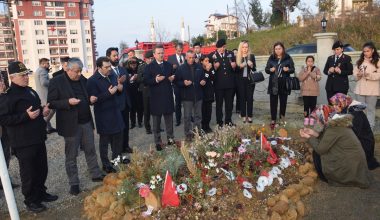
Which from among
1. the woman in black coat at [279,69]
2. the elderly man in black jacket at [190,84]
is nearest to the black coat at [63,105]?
the elderly man in black jacket at [190,84]

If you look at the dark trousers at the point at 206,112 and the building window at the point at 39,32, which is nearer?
the dark trousers at the point at 206,112

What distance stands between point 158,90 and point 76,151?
2.12m

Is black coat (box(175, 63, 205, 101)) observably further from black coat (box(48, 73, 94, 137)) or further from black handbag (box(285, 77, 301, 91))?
black coat (box(48, 73, 94, 137))

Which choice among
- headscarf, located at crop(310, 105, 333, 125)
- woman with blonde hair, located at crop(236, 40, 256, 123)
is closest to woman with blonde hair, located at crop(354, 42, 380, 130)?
woman with blonde hair, located at crop(236, 40, 256, 123)

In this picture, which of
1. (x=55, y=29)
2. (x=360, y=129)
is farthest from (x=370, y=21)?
(x=55, y=29)

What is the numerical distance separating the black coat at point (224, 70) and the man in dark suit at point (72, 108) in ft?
10.9

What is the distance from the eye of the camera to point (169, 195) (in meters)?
3.75

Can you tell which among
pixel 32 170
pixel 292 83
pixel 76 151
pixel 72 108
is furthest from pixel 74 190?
pixel 292 83

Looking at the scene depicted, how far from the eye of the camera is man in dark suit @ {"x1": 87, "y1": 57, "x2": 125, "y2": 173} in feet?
16.6

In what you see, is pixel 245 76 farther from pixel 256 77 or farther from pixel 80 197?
pixel 80 197

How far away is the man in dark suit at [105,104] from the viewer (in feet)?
16.6

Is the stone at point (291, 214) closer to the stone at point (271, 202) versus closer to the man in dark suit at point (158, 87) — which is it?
the stone at point (271, 202)

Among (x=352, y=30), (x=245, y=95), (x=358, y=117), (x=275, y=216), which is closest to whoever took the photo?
(x=275, y=216)

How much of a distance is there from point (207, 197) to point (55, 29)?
235 feet
